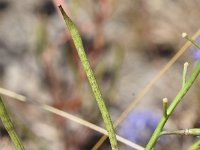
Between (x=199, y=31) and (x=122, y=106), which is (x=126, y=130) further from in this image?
(x=199, y=31)

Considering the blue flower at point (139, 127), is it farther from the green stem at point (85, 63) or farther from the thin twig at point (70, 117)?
the green stem at point (85, 63)

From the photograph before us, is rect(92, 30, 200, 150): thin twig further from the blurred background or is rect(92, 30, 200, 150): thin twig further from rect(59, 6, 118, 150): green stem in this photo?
rect(59, 6, 118, 150): green stem

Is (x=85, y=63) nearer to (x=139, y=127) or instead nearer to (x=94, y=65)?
(x=139, y=127)

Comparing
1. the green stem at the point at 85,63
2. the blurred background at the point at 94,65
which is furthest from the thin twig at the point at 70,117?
the green stem at the point at 85,63

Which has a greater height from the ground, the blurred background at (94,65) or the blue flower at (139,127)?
the blurred background at (94,65)

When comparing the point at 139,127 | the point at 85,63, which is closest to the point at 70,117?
the point at 139,127

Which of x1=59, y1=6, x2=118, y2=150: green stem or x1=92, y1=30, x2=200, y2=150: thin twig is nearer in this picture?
x1=59, y1=6, x2=118, y2=150: green stem

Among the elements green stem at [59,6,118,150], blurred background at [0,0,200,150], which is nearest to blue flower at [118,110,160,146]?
blurred background at [0,0,200,150]

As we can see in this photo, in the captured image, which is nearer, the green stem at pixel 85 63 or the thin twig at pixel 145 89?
the green stem at pixel 85 63

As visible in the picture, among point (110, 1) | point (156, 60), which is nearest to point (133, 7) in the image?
point (110, 1)
